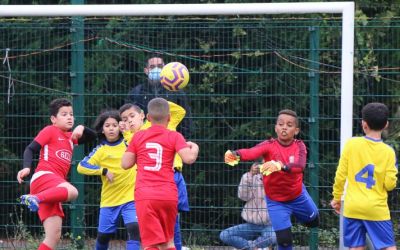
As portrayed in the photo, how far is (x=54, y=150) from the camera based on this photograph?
29.6ft

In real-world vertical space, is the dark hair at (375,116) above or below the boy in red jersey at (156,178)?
above

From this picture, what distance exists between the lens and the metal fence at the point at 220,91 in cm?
1025

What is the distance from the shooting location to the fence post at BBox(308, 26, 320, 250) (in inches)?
399

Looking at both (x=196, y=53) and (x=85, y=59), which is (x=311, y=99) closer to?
(x=196, y=53)

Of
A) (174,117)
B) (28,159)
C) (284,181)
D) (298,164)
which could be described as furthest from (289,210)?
(28,159)

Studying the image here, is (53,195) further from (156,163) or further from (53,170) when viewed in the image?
(156,163)

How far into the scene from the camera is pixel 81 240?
1034 cm

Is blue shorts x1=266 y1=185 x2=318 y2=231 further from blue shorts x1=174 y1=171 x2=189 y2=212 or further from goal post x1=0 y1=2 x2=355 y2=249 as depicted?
blue shorts x1=174 y1=171 x2=189 y2=212

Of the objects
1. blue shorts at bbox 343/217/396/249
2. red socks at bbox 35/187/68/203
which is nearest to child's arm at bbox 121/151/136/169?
red socks at bbox 35/187/68/203

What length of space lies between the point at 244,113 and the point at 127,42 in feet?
5.12

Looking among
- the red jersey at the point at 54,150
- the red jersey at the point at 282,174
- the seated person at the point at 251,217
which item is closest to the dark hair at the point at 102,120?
the red jersey at the point at 54,150

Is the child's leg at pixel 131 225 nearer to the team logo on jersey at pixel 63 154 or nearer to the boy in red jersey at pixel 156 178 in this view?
the team logo on jersey at pixel 63 154

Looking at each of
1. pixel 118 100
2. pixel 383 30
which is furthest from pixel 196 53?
pixel 383 30

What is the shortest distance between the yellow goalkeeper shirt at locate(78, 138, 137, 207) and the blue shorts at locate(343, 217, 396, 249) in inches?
87.4
